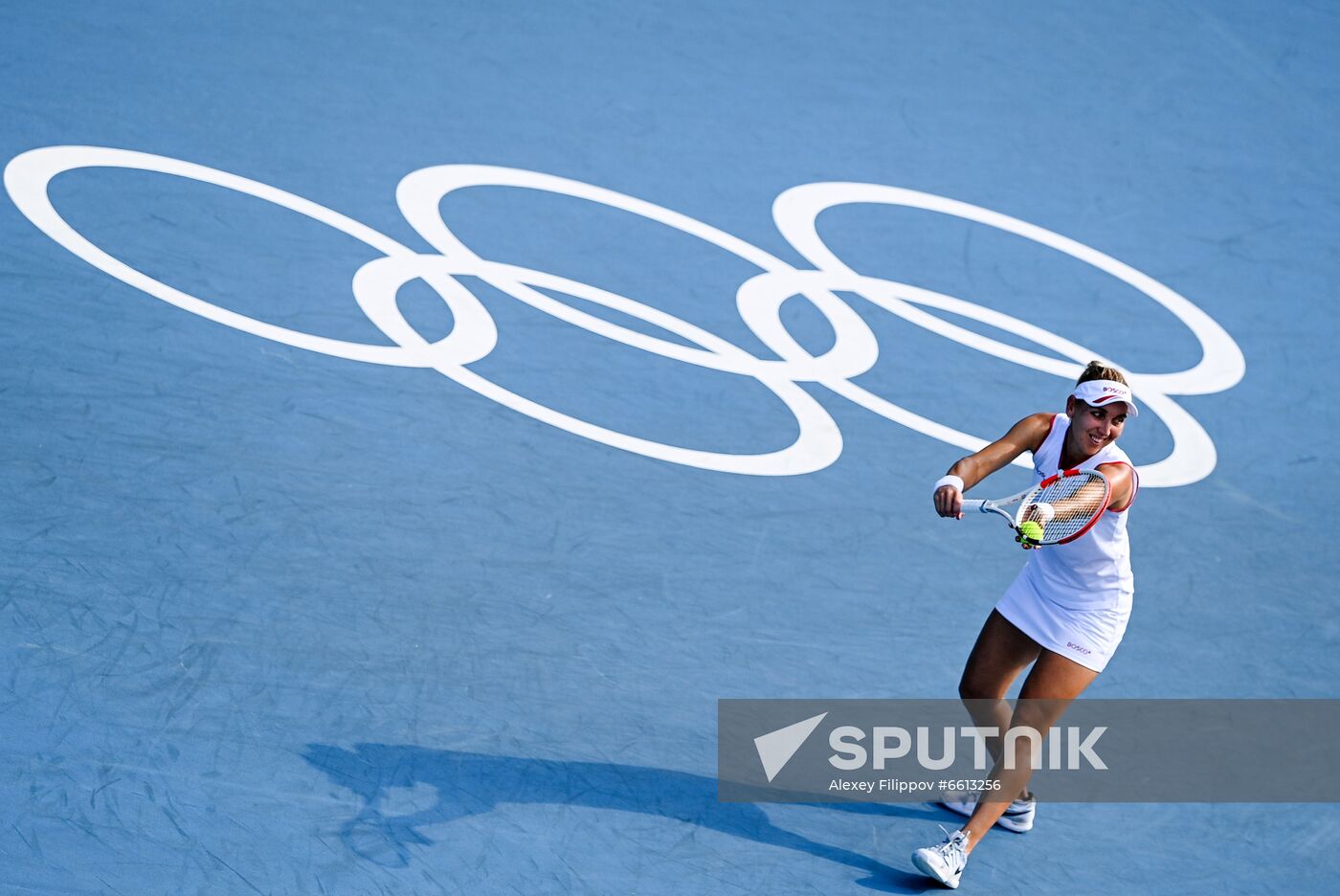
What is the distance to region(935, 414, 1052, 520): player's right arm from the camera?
5469 mm

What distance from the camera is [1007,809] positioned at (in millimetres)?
6344

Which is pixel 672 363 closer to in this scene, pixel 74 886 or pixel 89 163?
pixel 89 163

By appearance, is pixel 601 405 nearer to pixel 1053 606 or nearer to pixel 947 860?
pixel 1053 606

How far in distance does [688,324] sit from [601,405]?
3.63 ft

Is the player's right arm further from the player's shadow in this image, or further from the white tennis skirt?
the player's shadow

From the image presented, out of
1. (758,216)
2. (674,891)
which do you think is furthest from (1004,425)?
(674,891)

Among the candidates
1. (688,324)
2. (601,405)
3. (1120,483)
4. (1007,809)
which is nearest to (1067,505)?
(1120,483)

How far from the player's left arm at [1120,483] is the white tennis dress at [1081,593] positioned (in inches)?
8.0

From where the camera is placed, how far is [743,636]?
7246 millimetres

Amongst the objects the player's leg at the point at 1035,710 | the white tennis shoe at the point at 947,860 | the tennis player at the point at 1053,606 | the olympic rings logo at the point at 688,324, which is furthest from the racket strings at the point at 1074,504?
the olympic rings logo at the point at 688,324

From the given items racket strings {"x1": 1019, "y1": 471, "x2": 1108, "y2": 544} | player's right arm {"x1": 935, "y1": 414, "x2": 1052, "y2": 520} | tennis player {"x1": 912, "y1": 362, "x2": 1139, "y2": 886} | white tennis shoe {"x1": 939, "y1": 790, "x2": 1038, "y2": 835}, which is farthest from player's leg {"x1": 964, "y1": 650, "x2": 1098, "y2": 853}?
player's right arm {"x1": 935, "y1": 414, "x2": 1052, "y2": 520}

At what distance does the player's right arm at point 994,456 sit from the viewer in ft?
17.9

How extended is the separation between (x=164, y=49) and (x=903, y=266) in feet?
18.5

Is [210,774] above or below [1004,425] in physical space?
below
